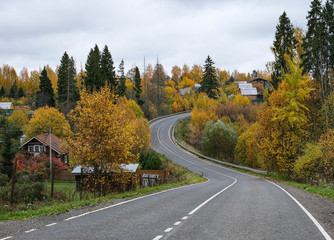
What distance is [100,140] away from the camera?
1767cm

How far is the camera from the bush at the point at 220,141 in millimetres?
58562

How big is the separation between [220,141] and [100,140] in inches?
1728

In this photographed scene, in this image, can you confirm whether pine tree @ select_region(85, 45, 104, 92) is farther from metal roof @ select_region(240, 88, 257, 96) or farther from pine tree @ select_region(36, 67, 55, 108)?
metal roof @ select_region(240, 88, 257, 96)

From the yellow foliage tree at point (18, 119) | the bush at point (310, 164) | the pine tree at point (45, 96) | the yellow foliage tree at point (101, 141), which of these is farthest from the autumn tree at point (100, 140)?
the pine tree at point (45, 96)

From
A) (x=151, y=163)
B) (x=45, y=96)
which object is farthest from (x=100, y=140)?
(x=45, y=96)

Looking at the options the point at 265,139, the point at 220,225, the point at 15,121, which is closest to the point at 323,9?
the point at 265,139

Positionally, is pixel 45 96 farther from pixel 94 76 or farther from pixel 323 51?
pixel 323 51

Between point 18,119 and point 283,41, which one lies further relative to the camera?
point 18,119

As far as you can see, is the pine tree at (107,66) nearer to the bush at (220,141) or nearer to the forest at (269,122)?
the forest at (269,122)

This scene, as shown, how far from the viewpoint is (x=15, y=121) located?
66562 mm

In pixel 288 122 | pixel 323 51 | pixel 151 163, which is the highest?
pixel 323 51

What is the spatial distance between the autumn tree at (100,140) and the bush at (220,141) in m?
42.5

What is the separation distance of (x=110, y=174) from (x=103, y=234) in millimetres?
11367

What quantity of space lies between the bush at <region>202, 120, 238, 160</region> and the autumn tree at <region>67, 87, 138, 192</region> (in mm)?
42539
